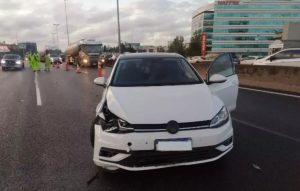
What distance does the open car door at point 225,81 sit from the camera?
18.9 feet

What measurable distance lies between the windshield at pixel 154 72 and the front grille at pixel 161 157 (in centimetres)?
151

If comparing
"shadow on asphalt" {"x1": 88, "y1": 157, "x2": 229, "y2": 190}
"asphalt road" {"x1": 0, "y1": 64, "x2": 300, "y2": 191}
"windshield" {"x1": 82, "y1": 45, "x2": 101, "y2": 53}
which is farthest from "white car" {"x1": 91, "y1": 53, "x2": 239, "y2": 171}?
"windshield" {"x1": 82, "y1": 45, "x2": 101, "y2": 53}

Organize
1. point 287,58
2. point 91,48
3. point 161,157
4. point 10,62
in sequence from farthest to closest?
point 91,48 → point 10,62 → point 287,58 → point 161,157

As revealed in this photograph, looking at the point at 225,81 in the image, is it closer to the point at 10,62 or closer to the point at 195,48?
the point at 10,62

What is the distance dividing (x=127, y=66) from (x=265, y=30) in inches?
5616

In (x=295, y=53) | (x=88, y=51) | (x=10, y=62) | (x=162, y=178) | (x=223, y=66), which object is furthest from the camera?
(x=88, y=51)

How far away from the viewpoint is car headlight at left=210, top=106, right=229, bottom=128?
4.07 metres

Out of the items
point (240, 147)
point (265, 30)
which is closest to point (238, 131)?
point (240, 147)

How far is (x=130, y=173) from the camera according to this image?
4.35 m

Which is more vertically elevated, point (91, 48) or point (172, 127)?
point (172, 127)

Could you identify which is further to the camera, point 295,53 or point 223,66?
point 295,53

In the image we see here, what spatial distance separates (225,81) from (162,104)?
1.97m

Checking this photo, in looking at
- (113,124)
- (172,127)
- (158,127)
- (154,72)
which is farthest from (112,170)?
(154,72)

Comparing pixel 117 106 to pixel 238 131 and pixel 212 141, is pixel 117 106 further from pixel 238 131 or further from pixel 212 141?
pixel 238 131
